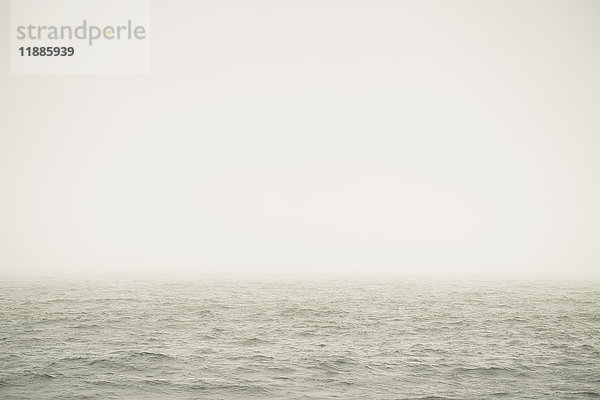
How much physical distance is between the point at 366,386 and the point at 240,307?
2363 centimetres

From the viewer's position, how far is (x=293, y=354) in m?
21.4

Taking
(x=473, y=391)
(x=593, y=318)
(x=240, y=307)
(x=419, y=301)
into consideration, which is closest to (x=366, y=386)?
(x=473, y=391)

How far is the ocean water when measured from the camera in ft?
53.3

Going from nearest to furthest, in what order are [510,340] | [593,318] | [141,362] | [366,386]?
[366,386] → [141,362] → [510,340] → [593,318]

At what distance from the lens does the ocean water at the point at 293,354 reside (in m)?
16.2

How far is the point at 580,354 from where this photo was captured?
Result: 72.2 ft

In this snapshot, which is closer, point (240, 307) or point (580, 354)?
point (580, 354)

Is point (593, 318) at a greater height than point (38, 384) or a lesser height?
lesser

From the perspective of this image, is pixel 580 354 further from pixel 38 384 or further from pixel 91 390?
pixel 38 384

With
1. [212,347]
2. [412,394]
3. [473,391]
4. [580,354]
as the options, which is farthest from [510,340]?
[212,347]

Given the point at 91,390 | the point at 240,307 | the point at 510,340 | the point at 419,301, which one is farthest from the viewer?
the point at 419,301

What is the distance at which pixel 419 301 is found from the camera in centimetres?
4597

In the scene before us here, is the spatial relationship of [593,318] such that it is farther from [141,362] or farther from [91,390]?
[91,390]

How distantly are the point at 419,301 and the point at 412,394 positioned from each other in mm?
31616
